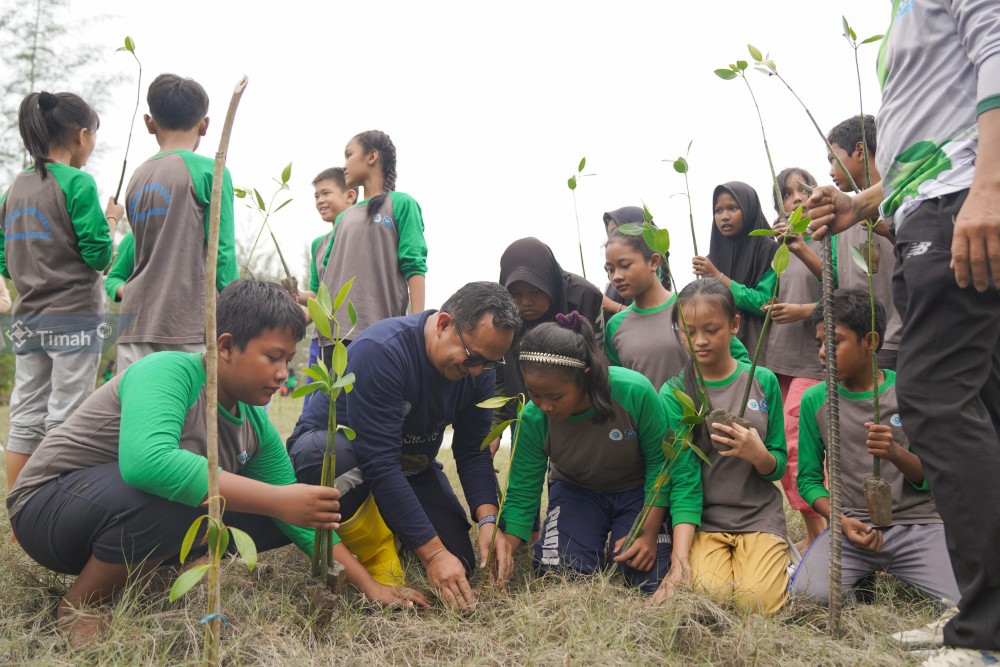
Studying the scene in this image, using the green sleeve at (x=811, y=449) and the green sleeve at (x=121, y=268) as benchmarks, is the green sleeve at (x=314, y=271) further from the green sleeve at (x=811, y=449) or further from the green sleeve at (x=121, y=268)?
the green sleeve at (x=811, y=449)

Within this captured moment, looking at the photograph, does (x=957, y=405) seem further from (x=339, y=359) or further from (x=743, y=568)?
(x=339, y=359)

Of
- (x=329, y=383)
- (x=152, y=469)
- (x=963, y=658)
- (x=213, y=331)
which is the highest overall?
(x=213, y=331)

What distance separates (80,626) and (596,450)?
172cm

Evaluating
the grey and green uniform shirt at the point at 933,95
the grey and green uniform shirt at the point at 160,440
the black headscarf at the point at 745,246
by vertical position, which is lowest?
the grey and green uniform shirt at the point at 160,440

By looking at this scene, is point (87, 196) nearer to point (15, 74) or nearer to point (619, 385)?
point (619, 385)

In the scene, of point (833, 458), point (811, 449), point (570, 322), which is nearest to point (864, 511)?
point (811, 449)

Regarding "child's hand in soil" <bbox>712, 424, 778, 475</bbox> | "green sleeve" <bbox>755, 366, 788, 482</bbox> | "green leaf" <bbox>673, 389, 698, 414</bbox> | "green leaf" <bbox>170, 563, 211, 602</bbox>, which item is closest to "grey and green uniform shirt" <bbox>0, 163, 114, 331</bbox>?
"green leaf" <bbox>170, 563, 211, 602</bbox>

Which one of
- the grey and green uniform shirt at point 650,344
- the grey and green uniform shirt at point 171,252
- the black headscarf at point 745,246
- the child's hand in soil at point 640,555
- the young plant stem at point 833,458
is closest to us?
the young plant stem at point 833,458

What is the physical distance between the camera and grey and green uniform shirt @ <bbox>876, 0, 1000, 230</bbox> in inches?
66.4

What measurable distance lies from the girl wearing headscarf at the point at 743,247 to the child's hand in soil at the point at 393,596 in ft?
6.78

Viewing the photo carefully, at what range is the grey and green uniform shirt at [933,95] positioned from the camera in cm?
169

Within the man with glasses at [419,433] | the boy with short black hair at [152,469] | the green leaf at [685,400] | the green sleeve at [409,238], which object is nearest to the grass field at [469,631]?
the boy with short black hair at [152,469]

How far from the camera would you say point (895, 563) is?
8.43 feet

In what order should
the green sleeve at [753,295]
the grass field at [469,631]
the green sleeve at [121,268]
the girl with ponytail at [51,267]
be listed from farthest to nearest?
the green sleeve at [753,295], the green sleeve at [121,268], the girl with ponytail at [51,267], the grass field at [469,631]
